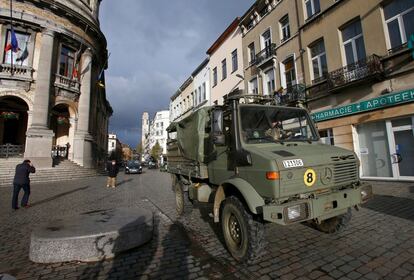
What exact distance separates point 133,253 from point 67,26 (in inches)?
1012

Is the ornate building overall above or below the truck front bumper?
above

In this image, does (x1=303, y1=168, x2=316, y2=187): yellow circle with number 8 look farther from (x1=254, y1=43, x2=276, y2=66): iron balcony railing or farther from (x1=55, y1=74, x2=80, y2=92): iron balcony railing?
(x1=55, y1=74, x2=80, y2=92): iron balcony railing

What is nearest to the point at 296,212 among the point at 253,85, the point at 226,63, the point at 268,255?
the point at 268,255

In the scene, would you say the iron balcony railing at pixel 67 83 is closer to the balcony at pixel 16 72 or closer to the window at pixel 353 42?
the balcony at pixel 16 72

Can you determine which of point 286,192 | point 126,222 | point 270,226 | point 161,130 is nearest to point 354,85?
point 270,226

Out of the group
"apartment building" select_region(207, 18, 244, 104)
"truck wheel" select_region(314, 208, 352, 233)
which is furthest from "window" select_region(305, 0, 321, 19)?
"truck wheel" select_region(314, 208, 352, 233)

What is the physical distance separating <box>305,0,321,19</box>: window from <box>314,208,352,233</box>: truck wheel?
14.3 m

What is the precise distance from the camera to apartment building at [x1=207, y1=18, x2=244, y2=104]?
74.2 feet

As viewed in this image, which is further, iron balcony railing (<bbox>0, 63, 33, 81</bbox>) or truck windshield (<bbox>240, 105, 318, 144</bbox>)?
iron balcony railing (<bbox>0, 63, 33, 81</bbox>)

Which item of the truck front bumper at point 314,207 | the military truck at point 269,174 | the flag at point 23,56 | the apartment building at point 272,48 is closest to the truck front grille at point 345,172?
the military truck at point 269,174

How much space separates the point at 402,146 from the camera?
35.1ft

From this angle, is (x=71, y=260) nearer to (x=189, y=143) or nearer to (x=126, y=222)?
(x=126, y=222)

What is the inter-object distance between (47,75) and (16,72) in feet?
7.75

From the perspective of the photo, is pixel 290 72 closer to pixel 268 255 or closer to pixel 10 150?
pixel 268 255
